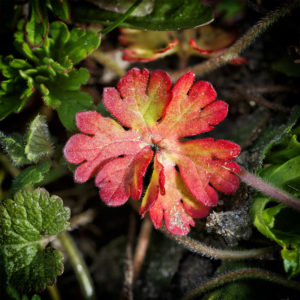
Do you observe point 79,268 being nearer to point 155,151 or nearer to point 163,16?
point 155,151

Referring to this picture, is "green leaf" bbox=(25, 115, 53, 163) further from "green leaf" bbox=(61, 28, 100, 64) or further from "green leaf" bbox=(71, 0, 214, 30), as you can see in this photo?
"green leaf" bbox=(71, 0, 214, 30)

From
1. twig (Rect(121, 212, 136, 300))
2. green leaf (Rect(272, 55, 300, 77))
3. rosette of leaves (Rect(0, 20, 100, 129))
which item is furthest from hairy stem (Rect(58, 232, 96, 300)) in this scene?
green leaf (Rect(272, 55, 300, 77))

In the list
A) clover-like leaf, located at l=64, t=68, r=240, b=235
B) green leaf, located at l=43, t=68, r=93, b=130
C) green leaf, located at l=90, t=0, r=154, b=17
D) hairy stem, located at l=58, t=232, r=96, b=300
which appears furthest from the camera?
hairy stem, located at l=58, t=232, r=96, b=300

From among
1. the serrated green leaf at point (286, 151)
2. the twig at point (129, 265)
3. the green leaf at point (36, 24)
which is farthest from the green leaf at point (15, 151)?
the serrated green leaf at point (286, 151)

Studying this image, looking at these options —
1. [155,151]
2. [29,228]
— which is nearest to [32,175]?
[29,228]

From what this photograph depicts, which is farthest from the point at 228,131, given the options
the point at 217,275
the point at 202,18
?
the point at 217,275
